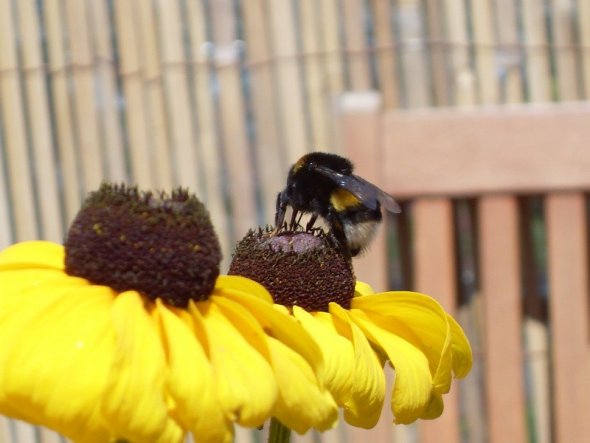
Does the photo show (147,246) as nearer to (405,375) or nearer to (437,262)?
(405,375)

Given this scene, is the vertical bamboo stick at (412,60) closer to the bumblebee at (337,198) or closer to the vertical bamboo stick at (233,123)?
the vertical bamboo stick at (233,123)

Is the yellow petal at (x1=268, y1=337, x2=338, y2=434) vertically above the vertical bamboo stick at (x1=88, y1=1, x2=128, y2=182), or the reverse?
the vertical bamboo stick at (x1=88, y1=1, x2=128, y2=182)

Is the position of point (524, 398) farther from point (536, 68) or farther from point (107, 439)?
point (107, 439)

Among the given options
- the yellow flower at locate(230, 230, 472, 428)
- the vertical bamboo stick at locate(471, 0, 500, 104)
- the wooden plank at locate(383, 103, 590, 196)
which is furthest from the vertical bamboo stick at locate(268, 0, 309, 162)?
the yellow flower at locate(230, 230, 472, 428)

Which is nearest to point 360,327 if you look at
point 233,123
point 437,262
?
point 437,262

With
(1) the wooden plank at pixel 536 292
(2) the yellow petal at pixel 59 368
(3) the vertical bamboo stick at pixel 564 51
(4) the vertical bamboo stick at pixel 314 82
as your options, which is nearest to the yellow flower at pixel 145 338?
(2) the yellow petal at pixel 59 368

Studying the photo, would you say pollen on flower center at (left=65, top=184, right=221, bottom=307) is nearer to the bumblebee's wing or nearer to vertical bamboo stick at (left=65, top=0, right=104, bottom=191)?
the bumblebee's wing

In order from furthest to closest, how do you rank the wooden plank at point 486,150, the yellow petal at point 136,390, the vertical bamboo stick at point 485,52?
the vertical bamboo stick at point 485,52, the wooden plank at point 486,150, the yellow petal at point 136,390
